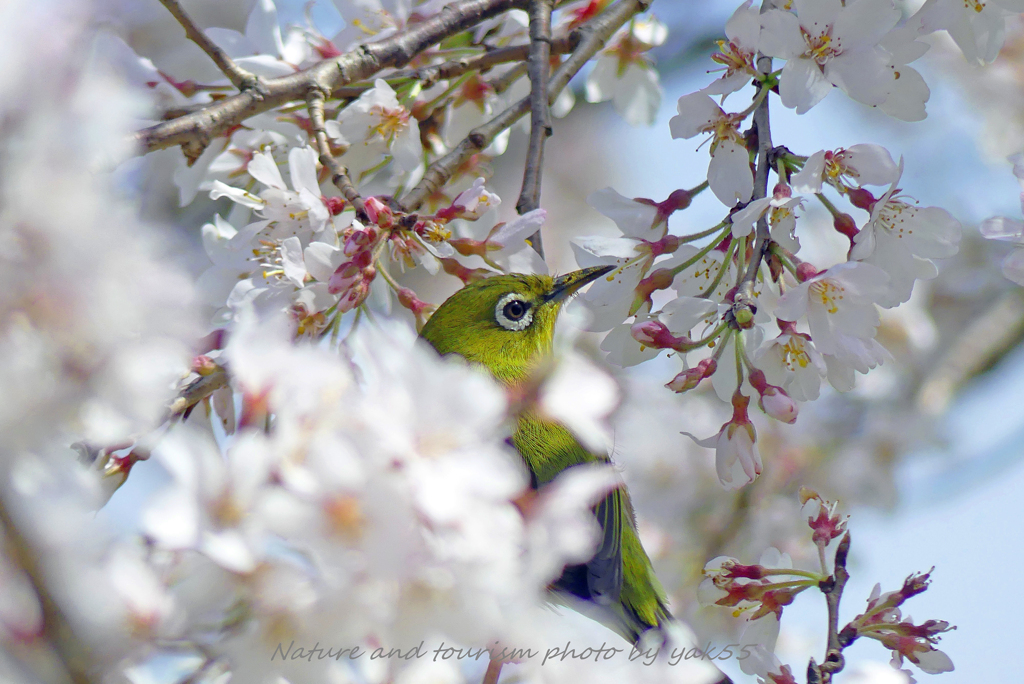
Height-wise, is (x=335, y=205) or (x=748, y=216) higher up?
(x=748, y=216)

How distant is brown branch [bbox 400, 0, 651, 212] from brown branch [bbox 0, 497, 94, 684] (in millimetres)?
922

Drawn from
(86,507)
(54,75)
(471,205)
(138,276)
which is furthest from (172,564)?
(471,205)

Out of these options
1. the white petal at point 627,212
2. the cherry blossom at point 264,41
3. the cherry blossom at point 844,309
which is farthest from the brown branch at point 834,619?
the cherry blossom at point 264,41

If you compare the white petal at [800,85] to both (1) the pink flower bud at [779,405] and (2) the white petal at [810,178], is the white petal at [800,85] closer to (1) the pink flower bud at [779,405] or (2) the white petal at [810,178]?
(2) the white petal at [810,178]

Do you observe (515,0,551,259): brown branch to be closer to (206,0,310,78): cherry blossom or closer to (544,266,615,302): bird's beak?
(544,266,615,302): bird's beak

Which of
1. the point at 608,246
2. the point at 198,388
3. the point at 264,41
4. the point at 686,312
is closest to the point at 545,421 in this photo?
the point at 608,246

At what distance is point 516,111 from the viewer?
→ 62.9 inches

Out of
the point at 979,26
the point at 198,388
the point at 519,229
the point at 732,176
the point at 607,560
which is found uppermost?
the point at 979,26

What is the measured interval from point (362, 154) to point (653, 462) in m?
2.77

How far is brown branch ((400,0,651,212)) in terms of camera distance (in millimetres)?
1408

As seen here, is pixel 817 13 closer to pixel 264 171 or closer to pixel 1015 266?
pixel 1015 266

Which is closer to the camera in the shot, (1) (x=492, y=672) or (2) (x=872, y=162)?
(1) (x=492, y=672)

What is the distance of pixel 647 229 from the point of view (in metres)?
1.46

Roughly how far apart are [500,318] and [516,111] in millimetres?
552
